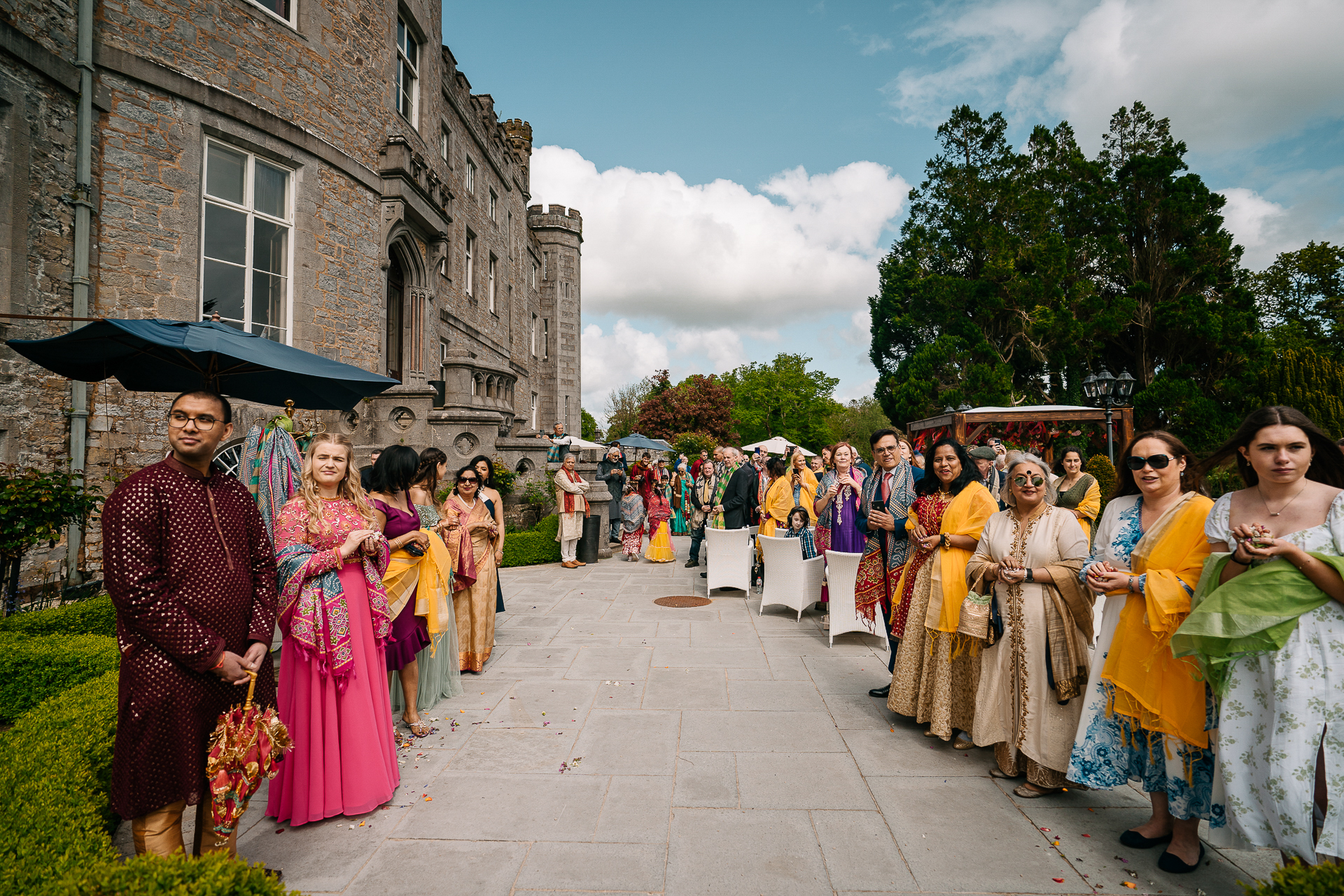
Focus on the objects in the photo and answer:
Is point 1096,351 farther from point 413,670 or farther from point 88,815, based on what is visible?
point 88,815

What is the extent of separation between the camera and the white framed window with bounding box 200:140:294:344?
8.73m

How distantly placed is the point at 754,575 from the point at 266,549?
8.04m

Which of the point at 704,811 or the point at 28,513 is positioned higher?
the point at 28,513

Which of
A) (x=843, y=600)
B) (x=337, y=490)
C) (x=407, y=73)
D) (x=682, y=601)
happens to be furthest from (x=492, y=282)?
(x=337, y=490)

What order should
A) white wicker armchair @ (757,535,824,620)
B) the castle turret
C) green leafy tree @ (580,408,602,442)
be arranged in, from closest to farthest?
white wicker armchair @ (757,535,824,620) < the castle turret < green leafy tree @ (580,408,602,442)

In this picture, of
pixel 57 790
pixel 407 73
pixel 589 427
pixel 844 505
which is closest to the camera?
pixel 57 790

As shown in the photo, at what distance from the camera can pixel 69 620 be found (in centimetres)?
508

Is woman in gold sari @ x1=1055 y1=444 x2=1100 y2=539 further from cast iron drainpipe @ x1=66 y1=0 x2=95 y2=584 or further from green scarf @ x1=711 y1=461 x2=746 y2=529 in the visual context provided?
cast iron drainpipe @ x1=66 y1=0 x2=95 y2=584

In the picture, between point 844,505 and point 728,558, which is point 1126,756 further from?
point 728,558

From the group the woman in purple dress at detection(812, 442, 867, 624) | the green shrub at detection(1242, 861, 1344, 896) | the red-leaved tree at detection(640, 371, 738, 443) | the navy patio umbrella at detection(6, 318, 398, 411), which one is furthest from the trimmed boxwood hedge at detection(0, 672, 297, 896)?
the red-leaved tree at detection(640, 371, 738, 443)

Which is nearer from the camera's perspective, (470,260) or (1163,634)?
(1163,634)

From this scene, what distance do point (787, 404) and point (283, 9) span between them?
45545 mm

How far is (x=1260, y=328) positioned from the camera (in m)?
28.7

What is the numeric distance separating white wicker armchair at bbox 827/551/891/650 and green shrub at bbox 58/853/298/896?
5.21 meters
